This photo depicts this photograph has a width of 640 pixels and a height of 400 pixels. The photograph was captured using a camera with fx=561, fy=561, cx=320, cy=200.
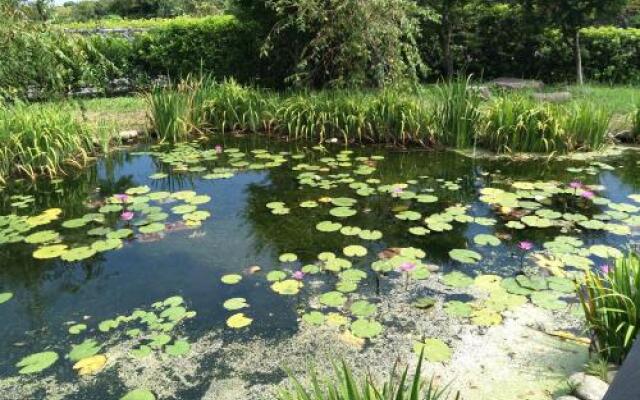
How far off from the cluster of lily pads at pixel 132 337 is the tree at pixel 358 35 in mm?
4849

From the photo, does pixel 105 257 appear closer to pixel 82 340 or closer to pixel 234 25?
pixel 82 340

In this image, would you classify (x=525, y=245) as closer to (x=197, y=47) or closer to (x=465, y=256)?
(x=465, y=256)

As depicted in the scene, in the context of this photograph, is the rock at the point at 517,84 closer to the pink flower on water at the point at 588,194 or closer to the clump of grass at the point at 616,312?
the pink flower on water at the point at 588,194

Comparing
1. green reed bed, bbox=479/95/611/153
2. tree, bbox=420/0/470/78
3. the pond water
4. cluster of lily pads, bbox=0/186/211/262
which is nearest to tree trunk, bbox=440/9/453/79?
tree, bbox=420/0/470/78

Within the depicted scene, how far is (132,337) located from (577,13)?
7.59m

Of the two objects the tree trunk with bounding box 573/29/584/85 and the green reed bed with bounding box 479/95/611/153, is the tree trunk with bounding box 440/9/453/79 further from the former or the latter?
the green reed bed with bounding box 479/95/611/153

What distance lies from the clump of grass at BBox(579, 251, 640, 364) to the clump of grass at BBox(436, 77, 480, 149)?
3413 mm

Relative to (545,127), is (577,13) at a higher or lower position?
higher

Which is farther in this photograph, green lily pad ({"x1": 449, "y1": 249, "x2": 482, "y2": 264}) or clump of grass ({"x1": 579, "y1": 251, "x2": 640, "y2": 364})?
green lily pad ({"x1": 449, "y1": 249, "x2": 482, "y2": 264})

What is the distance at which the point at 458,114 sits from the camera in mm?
5719

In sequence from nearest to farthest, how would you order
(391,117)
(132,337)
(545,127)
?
(132,337) → (545,127) → (391,117)

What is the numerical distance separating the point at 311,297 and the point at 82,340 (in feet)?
3.85

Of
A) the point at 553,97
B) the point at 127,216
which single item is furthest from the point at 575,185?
the point at 127,216

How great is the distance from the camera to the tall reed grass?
5.58 metres
